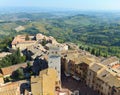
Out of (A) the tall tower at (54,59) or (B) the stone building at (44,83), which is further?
(A) the tall tower at (54,59)

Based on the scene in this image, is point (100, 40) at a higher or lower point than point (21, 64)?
lower

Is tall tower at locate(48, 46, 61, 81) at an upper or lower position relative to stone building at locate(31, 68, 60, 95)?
upper

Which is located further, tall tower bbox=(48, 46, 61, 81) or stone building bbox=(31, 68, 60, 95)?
tall tower bbox=(48, 46, 61, 81)

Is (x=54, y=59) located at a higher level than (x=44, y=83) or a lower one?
higher

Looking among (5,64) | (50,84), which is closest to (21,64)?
(5,64)

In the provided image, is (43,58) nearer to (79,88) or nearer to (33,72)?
(33,72)

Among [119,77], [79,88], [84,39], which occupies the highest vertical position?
[119,77]

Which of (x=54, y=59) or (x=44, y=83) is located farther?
(x=54, y=59)

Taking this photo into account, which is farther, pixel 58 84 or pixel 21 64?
pixel 21 64

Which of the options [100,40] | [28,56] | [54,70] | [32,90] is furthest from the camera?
[100,40]

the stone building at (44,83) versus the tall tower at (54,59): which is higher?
the tall tower at (54,59)

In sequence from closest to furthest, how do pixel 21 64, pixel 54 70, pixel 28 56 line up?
pixel 54 70
pixel 21 64
pixel 28 56
